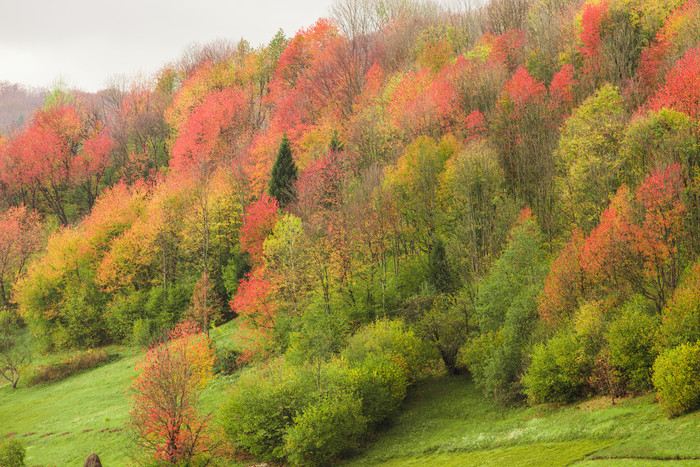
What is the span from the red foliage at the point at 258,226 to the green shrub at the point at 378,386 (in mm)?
28813

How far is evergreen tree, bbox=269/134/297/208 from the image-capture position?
6706cm

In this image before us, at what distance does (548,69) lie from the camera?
66.4 metres

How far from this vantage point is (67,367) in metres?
63.5

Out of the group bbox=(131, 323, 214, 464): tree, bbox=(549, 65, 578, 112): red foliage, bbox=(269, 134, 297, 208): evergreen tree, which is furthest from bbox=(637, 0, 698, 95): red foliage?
bbox=(131, 323, 214, 464): tree

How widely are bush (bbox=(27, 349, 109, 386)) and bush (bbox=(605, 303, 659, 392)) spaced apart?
58.3 meters

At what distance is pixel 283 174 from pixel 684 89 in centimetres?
4383

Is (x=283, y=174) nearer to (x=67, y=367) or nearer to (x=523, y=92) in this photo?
(x=523, y=92)

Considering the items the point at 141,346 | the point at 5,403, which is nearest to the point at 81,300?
the point at 141,346

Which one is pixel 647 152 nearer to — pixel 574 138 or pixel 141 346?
→ pixel 574 138

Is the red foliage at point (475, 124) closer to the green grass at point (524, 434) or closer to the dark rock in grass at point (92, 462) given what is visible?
the green grass at point (524, 434)

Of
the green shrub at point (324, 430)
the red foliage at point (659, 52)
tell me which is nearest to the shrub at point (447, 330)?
the green shrub at point (324, 430)

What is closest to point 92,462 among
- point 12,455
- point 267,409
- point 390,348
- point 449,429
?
point 12,455

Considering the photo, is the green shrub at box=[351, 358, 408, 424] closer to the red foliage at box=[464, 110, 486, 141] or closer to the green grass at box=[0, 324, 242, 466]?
the green grass at box=[0, 324, 242, 466]

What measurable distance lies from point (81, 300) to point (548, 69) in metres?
68.6
